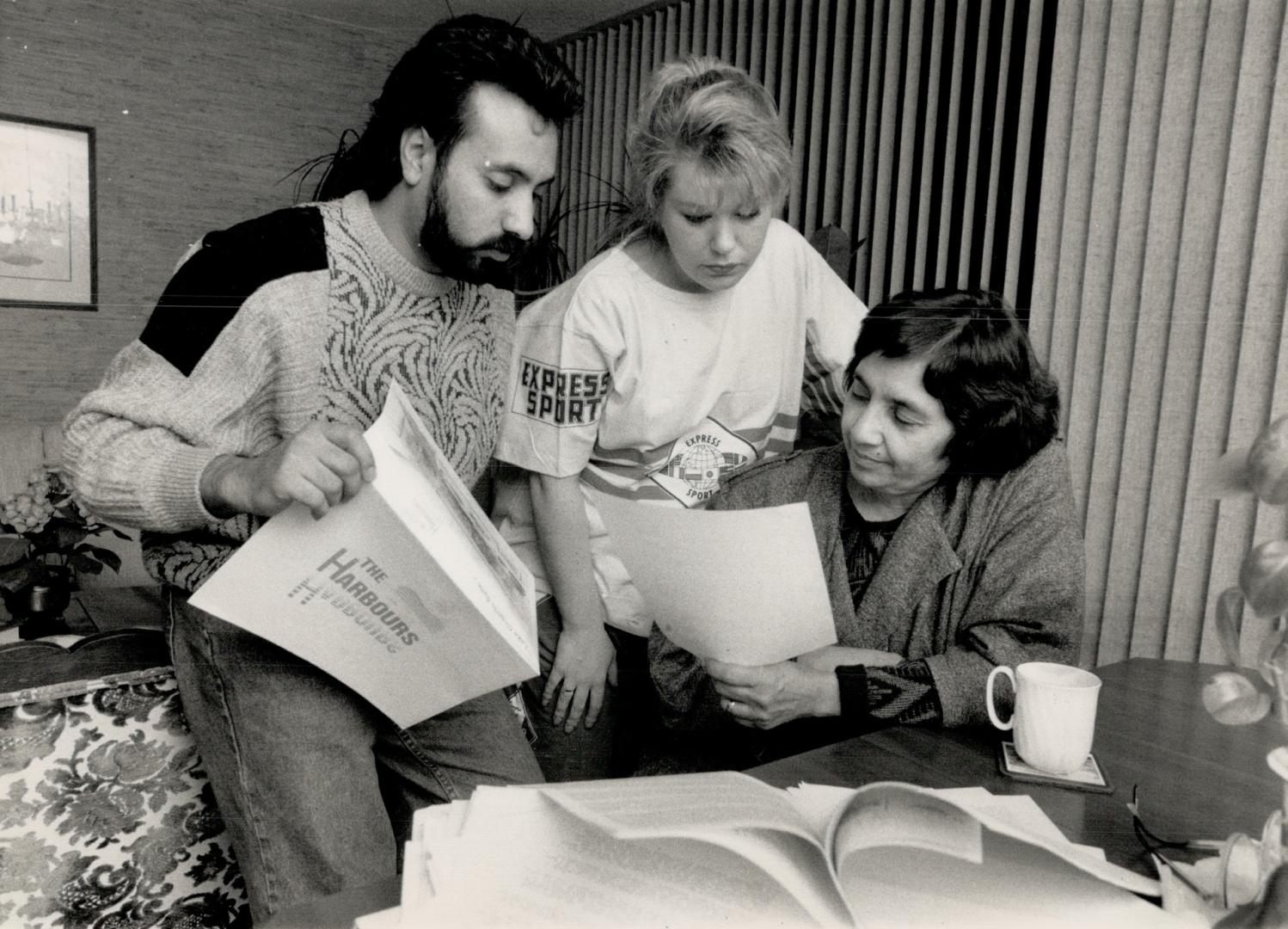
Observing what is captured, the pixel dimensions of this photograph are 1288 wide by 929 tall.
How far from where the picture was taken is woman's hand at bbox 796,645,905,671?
114 centimetres

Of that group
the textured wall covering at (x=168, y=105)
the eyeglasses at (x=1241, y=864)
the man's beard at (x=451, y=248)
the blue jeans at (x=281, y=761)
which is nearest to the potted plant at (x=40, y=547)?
the blue jeans at (x=281, y=761)

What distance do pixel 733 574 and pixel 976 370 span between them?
504 millimetres

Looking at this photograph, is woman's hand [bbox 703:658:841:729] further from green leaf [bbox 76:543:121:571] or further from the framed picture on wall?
the framed picture on wall

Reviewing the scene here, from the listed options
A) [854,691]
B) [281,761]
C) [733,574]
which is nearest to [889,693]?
[854,691]

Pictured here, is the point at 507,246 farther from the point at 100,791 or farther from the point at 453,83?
the point at 100,791

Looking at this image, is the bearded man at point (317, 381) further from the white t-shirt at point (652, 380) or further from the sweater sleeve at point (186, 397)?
the white t-shirt at point (652, 380)

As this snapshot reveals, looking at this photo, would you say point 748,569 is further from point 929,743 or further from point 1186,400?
point 1186,400

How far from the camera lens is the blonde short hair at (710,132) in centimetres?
129

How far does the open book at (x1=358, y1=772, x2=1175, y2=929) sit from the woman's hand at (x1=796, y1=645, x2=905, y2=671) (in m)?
0.51

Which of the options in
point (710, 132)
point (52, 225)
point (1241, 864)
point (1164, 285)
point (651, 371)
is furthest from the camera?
point (52, 225)

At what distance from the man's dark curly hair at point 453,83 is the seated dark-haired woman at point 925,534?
1.67 feet

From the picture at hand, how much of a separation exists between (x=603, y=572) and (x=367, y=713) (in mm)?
483

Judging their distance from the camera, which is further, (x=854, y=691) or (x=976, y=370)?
(x=976, y=370)

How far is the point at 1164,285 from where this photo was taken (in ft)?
5.93
